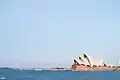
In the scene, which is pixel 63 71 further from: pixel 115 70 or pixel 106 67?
pixel 115 70

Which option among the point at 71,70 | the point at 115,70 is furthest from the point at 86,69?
the point at 115,70

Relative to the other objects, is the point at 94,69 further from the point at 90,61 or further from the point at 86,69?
the point at 90,61

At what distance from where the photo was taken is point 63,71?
57.8 feet

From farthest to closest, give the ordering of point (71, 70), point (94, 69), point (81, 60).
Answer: point (94, 69) < point (71, 70) < point (81, 60)

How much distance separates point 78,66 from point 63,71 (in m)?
1.11

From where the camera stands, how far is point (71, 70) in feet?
61.6

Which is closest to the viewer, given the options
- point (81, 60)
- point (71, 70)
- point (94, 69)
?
point (81, 60)

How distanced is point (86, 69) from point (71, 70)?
115cm

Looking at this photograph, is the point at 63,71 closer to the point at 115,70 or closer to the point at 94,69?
the point at 94,69

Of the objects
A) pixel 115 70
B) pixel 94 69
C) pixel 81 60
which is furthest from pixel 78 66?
pixel 115 70

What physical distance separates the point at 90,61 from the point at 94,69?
291 centimetres

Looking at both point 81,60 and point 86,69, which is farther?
point 86,69

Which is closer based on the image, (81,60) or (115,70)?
(81,60)

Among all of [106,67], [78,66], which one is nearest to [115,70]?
[106,67]
